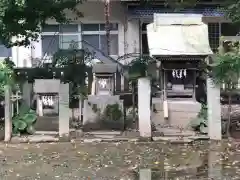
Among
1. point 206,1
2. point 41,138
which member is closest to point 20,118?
point 41,138

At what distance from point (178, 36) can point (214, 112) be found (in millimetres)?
3193

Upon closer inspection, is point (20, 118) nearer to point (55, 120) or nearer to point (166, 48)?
point (55, 120)

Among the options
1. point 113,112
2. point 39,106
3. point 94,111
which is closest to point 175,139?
point 113,112

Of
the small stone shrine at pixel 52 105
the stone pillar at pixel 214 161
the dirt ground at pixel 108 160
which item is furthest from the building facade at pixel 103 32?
the stone pillar at pixel 214 161

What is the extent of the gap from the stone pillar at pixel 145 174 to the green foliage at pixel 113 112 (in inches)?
137

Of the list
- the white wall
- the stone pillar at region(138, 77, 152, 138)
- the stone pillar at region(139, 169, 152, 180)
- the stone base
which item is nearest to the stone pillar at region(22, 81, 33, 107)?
the stone base

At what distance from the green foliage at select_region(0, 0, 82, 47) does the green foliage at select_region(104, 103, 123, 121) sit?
299 cm

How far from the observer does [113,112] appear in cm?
1166

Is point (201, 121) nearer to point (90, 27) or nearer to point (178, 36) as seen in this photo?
point (178, 36)

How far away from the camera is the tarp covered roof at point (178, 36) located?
12.6 m

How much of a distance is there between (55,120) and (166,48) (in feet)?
10.8

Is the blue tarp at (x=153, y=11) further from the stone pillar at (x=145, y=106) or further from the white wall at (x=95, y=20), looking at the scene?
the stone pillar at (x=145, y=106)

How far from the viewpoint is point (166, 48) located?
12.8 m

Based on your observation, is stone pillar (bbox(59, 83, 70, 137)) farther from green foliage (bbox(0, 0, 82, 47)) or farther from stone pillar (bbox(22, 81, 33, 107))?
green foliage (bbox(0, 0, 82, 47))
